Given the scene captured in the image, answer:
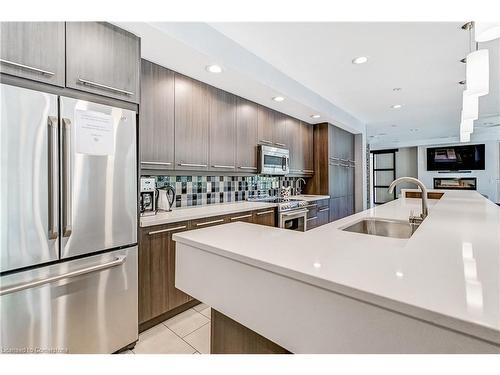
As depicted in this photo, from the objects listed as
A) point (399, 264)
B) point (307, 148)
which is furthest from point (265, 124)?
point (399, 264)

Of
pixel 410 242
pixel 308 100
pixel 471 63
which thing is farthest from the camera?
pixel 308 100

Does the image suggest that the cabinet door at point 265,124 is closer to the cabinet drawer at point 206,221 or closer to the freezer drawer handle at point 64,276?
the cabinet drawer at point 206,221

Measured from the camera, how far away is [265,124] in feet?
11.3

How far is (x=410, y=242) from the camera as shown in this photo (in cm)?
99

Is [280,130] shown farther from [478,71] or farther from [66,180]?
[66,180]

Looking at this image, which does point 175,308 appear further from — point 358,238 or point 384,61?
point 384,61

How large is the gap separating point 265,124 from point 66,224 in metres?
2.70

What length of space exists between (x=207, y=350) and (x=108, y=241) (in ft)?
3.28

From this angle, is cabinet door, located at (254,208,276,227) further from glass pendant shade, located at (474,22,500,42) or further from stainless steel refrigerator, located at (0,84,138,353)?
glass pendant shade, located at (474,22,500,42)

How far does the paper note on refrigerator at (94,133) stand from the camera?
1.37m

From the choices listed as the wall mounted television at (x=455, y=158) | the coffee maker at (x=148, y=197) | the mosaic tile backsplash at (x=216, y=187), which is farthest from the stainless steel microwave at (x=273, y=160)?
the wall mounted television at (x=455, y=158)

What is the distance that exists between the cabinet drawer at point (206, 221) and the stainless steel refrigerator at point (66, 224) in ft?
Answer: 1.76
